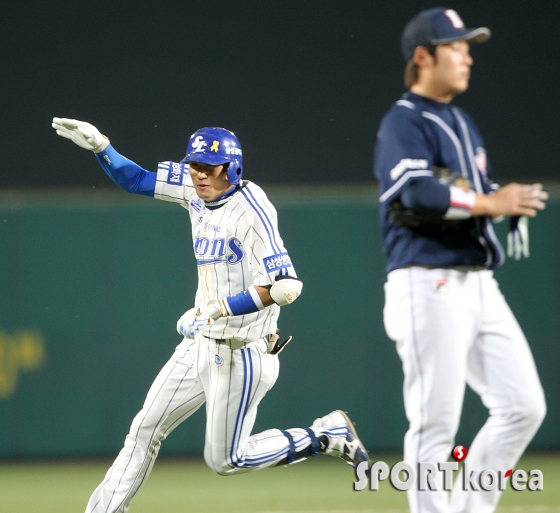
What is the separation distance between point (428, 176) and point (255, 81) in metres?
6.55

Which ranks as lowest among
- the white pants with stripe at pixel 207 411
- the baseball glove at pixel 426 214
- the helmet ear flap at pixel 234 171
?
the white pants with stripe at pixel 207 411

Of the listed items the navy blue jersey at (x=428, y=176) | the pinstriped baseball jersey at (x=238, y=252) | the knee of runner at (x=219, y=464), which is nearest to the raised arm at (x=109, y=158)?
the pinstriped baseball jersey at (x=238, y=252)

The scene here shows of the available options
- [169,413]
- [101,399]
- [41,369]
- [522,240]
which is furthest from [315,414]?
[522,240]

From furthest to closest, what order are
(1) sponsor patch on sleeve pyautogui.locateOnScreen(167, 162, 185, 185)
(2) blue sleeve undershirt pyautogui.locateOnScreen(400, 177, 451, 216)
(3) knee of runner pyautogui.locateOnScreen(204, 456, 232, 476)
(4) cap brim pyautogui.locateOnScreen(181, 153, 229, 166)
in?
(1) sponsor patch on sleeve pyautogui.locateOnScreen(167, 162, 185, 185) → (3) knee of runner pyautogui.locateOnScreen(204, 456, 232, 476) → (4) cap brim pyautogui.locateOnScreen(181, 153, 229, 166) → (2) blue sleeve undershirt pyautogui.locateOnScreen(400, 177, 451, 216)

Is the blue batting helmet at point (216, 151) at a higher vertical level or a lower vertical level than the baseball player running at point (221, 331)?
higher

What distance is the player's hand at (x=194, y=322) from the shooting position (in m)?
4.69

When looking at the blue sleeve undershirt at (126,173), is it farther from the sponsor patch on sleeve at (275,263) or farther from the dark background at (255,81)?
the dark background at (255,81)

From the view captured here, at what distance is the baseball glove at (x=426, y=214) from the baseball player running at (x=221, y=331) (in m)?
1.09

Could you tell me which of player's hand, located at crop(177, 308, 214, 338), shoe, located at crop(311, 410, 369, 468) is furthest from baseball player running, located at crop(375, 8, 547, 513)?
shoe, located at crop(311, 410, 369, 468)

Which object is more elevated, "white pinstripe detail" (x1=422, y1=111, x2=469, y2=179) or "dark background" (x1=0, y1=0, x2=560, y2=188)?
"dark background" (x1=0, y1=0, x2=560, y2=188)

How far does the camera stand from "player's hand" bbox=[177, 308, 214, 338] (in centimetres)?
469

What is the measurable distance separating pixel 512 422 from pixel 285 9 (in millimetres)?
6992

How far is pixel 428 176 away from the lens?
354 centimetres

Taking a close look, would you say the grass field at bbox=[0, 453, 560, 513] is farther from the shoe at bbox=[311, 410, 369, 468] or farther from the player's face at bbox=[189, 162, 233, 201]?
the player's face at bbox=[189, 162, 233, 201]
